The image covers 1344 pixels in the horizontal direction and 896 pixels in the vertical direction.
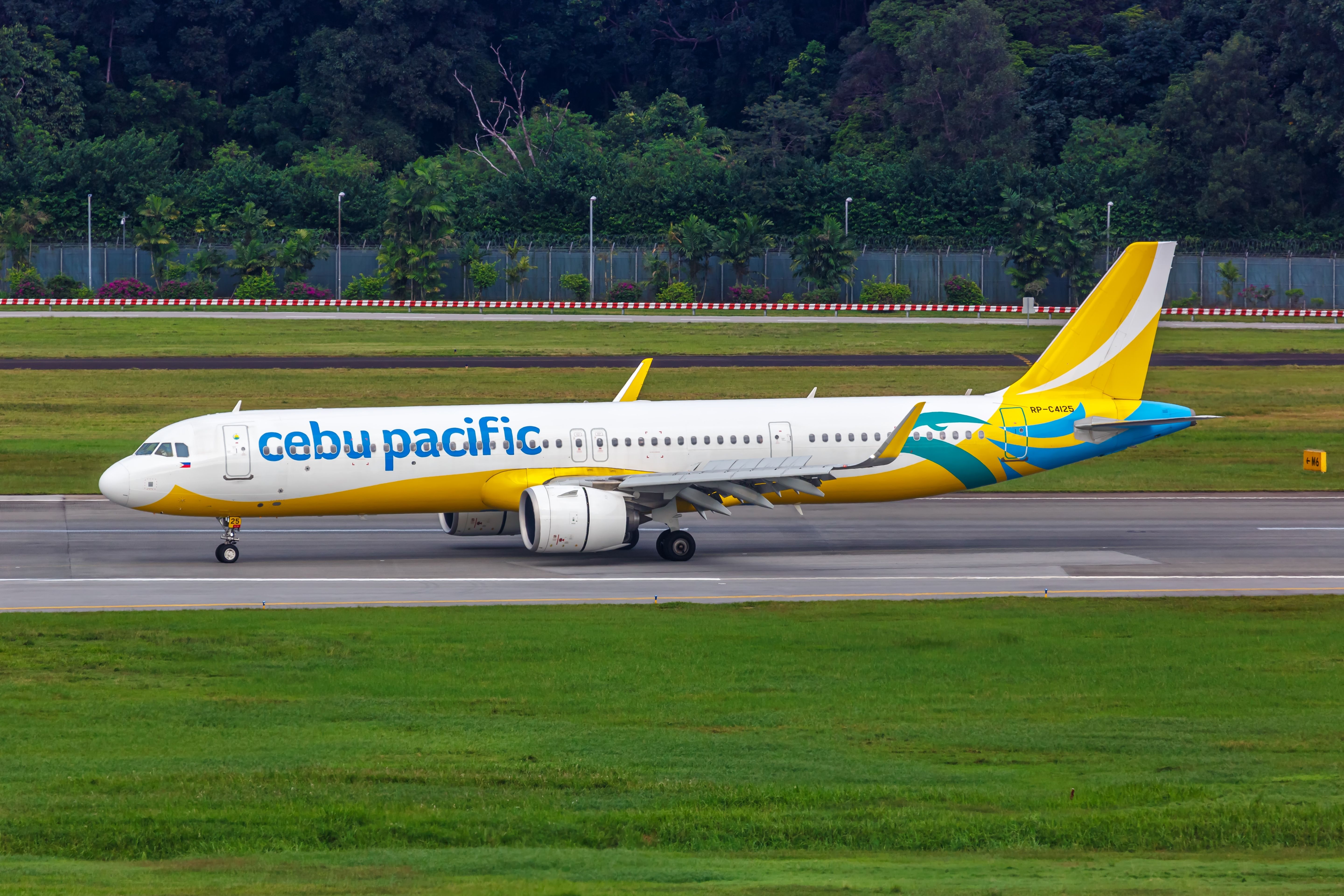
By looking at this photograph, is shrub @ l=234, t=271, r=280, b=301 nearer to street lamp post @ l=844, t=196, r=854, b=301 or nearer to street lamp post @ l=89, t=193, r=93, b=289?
street lamp post @ l=89, t=193, r=93, b=289

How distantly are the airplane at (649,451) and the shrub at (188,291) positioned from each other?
87.5 metres

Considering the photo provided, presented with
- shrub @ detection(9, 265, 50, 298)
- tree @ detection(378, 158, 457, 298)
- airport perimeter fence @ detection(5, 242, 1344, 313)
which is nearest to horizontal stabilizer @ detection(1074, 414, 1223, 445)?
airport perimeter fence @ detection(5, 242, 1344, 313)

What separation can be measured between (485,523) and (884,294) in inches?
3433

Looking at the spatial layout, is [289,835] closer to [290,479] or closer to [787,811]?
[787,811]

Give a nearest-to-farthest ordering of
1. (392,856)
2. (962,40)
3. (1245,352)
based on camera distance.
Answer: (392,856)
(1245,352)
(962,40)

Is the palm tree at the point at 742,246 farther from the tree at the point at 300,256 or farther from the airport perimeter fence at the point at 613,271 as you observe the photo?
the tree at the point at 300,256

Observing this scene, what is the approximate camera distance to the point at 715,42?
174 metres

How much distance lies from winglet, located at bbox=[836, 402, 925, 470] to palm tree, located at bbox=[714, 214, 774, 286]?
9191cm

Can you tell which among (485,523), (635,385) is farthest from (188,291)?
(485,523)

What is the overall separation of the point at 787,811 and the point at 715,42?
163719mm

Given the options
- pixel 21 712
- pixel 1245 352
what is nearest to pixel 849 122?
pixel 1245 352

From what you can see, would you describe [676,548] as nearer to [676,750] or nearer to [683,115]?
[676,750]

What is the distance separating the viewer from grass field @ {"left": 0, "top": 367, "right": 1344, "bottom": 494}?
2110 inches

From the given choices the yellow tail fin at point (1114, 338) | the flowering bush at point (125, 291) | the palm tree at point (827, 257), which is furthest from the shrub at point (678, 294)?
the yellow tail fin at point (1114, 338)
